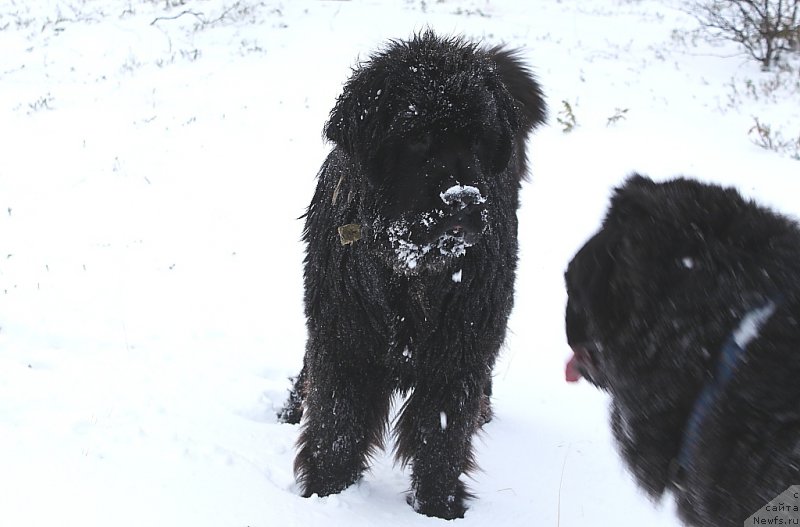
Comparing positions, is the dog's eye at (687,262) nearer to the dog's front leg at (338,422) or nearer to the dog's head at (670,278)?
the dog's head at (670,278)

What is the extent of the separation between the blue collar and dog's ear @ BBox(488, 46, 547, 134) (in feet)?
7.40

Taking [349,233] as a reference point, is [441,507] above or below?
below

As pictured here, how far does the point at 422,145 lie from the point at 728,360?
1.38 metres

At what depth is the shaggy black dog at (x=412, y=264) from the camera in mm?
2486

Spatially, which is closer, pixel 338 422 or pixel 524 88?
pixel 338 422

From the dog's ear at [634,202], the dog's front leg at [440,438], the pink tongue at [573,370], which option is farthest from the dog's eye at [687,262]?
the dog's front leg at [440,438]

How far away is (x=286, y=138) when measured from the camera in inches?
352

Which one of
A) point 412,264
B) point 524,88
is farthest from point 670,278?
point 524,88

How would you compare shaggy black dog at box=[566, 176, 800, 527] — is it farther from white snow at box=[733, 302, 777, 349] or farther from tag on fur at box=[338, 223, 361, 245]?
tag on fur at box=[338, 223, 361, 245]

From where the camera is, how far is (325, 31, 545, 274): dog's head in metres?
2.45

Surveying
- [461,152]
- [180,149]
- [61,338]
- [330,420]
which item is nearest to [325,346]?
[330,420]

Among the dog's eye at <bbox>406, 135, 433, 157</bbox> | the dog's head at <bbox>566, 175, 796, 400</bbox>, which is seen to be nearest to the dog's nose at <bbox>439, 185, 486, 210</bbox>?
the dog's eye at <bbox>406, 135, 433, 157</bbox>

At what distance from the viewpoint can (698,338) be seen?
1.63 metres

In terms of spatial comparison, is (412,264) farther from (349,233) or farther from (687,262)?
(687,262)
